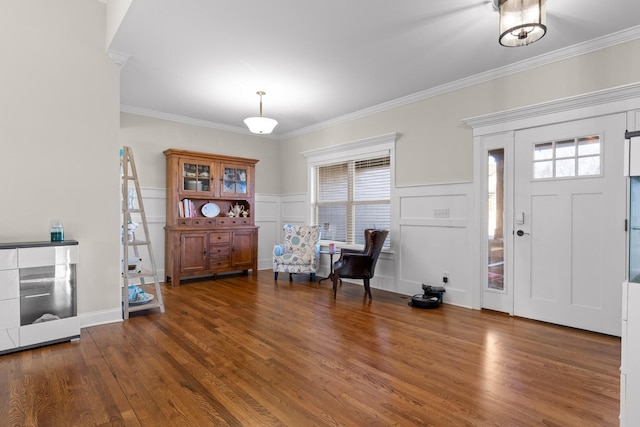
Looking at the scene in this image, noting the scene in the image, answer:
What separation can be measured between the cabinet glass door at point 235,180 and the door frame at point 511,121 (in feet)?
12.5

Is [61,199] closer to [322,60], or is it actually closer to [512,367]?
[322,60]

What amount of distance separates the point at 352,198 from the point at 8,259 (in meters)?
4.24

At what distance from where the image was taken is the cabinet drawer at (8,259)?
8.75 ft

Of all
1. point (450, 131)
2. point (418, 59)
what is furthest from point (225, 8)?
point (450, 131)

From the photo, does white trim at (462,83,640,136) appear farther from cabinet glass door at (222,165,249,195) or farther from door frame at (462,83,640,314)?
cabinet glass door at (222,165,249,195)

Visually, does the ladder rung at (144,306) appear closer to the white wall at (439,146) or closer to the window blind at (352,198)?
the white wall at (439,146)

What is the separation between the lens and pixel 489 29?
9.82 ft

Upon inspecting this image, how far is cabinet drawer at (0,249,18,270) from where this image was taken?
2667 millimetres

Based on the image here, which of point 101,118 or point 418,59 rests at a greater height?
point 418,59

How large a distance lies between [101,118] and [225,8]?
1.70 metres

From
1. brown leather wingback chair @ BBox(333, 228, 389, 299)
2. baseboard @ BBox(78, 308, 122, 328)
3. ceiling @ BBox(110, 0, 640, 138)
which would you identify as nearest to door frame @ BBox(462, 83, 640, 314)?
ceiling @ BBox(110, 0, 640, 138)

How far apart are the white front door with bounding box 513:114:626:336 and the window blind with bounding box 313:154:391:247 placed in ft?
6.09

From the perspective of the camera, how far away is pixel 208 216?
19.2 feet

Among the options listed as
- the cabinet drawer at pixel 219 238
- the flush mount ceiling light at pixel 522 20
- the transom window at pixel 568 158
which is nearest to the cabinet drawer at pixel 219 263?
the cabinet drawer at pixel 219 238
